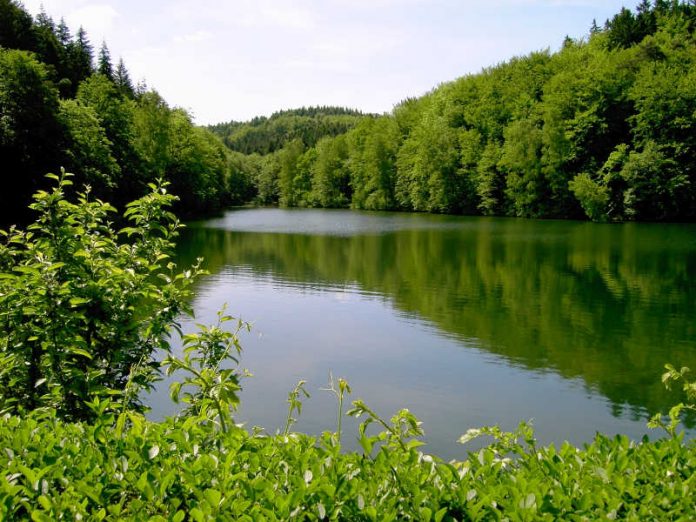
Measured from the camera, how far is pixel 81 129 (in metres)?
37.3

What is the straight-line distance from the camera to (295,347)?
10844 millimetres

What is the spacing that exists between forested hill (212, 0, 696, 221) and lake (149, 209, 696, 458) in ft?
70.3

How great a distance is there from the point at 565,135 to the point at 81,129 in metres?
37.8

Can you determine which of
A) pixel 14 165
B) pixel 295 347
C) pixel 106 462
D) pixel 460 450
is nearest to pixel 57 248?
pixel 106 462

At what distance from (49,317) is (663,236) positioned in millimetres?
34201

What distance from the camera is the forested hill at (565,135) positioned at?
144 ft

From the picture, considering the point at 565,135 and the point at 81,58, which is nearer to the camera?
the point at 565,135

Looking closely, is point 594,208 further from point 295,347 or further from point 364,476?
point 364,476

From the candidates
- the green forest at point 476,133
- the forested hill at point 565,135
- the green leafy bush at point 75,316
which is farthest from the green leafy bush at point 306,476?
the forested hill at point 565,135

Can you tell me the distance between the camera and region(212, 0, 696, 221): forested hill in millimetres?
43812

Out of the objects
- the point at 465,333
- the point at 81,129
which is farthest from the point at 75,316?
the point at 81,129

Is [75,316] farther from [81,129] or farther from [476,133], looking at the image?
[476,133]

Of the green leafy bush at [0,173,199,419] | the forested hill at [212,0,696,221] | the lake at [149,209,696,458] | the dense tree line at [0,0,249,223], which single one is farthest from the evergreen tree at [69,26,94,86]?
the green leafy bush at [0,173,199,419]

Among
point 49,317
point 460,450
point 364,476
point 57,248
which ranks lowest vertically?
point 460,450
